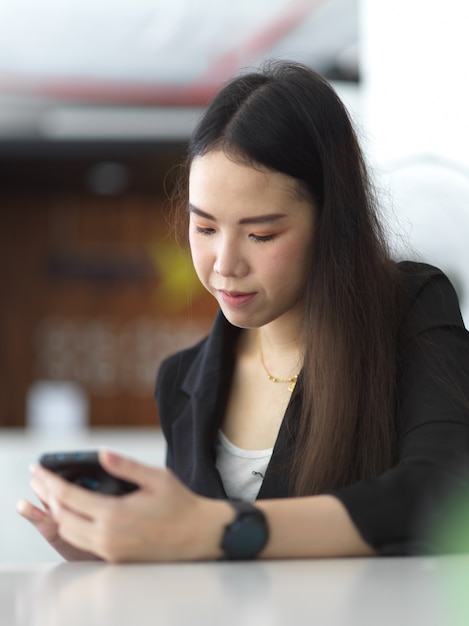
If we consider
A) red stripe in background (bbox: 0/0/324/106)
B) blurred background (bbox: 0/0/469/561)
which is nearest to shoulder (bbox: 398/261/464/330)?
blurred background (bbox: 0/0/469/561)

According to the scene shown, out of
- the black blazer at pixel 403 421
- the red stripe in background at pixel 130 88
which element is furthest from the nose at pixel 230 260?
the red stripe in background at pixel 130 88

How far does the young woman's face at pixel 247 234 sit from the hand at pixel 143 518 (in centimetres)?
40

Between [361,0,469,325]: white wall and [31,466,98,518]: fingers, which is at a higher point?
[361,0,469,325]: white wall

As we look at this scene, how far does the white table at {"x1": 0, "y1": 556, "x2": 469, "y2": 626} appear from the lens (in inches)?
30.3

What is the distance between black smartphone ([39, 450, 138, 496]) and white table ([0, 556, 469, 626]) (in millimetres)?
88

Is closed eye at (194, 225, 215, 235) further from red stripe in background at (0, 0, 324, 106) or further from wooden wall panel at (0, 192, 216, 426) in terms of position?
wooden wall panel at (0, 192, 216, 426)

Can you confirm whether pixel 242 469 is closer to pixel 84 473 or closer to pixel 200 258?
pixel 200 258

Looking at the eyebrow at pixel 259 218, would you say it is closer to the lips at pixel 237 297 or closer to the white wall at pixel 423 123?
the lips at pixel 237 297

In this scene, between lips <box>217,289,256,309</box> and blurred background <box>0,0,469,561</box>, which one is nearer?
lips <box>217,289,256,309</box>

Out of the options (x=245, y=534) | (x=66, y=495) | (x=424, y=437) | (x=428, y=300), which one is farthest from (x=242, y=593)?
(x=428, y=300)

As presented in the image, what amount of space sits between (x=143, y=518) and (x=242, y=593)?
Result: 16 centimetres

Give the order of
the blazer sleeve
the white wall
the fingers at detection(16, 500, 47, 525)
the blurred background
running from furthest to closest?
the blurred background < the white wall < the fingers at detection(16, 500, 47, 525) < the blazer sleeve

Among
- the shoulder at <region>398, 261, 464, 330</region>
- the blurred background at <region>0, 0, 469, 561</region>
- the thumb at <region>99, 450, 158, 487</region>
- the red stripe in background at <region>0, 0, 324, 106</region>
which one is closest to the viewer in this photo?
the thumb at <region>99, 450, 158, 487</region>

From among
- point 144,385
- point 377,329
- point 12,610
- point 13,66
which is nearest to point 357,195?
point 377,329
